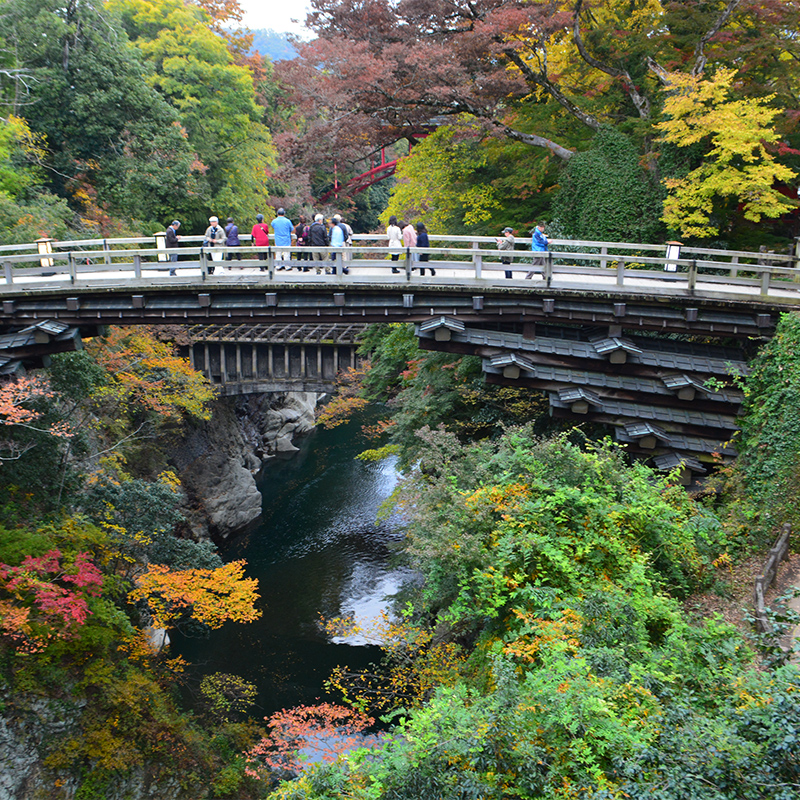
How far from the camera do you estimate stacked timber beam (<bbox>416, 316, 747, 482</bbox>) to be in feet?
53.5

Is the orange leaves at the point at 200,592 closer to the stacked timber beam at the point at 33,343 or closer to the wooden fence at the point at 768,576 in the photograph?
the stacked timber beam at the point at 33,343

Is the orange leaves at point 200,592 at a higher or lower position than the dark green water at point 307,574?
higher

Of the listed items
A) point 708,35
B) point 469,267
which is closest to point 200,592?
point 469,267

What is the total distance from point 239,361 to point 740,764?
23.1 m

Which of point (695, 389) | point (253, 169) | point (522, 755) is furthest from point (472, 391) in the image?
point (253, 169)

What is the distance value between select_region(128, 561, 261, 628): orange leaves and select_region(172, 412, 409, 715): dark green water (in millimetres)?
3185

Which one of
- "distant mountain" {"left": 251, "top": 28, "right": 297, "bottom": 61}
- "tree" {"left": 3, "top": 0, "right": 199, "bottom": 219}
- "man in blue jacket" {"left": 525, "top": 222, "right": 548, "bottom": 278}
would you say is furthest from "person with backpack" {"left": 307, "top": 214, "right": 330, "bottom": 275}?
"distant mountain" {"left": 251, "top": 28, "right": 297, "bottom": 61}

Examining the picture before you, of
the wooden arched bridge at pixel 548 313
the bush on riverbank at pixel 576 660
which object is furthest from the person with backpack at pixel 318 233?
the bush on riverbank at pixel 576 660

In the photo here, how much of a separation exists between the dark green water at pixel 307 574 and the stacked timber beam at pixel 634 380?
10146mm

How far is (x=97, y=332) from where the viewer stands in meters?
18.6

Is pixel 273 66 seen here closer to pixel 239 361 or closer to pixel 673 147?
pixel 239 361

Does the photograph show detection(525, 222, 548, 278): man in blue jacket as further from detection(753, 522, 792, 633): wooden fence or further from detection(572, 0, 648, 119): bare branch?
detection(753, 522, 792, 633): wooden fence

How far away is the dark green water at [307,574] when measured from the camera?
63.5 ft

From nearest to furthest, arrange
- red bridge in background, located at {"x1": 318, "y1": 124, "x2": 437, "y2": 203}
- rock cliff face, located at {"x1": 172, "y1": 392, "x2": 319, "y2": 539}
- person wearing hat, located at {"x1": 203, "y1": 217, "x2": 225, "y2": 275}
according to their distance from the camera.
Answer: person wearing hat, located at {"x1": 203, "y1": 217, "x2": 225, "y2": 275}
rock cliff face, located at {"x1": 172, "y1": 392, "x2": 319, "y2": 539}
red bridge in background, located at {"x1": 318, "y1": 124, "x2": 437, "y2": 203}
